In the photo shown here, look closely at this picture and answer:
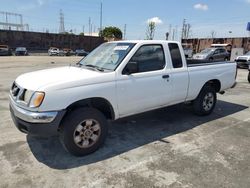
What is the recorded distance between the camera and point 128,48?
166 inches

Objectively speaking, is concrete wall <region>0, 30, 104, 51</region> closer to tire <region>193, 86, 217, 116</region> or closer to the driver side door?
tire <region>193, 86, 217, 116</region>

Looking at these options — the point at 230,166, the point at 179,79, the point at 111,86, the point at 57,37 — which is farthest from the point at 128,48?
the point at 57,37

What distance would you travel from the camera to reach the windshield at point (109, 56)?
13.4 ft

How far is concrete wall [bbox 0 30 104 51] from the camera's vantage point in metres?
49.5

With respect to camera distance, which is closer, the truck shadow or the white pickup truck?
the white pickup truck

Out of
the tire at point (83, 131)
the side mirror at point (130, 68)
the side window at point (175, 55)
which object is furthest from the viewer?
the side window at point (175, 55)

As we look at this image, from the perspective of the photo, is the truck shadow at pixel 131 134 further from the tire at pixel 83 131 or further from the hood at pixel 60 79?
the hood at pixel 60 79

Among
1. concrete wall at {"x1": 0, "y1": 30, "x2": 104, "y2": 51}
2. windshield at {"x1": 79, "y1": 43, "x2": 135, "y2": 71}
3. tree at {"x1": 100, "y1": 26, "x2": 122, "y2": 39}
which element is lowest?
windshield at {"x1": 79, "y1": 43, "x2": 135, "y2": 71}

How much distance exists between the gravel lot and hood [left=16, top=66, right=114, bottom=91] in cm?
111

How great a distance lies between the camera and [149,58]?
447cm

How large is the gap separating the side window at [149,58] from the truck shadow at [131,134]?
1274 millimetres

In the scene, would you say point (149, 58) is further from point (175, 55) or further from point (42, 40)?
point (42, 40)

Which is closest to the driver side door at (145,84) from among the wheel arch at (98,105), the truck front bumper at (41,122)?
the wheel arch at (98,105)

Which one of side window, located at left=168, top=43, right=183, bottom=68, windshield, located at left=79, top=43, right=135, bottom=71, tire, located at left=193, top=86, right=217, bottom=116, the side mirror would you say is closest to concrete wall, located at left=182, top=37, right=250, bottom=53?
tire, located at left=193, top=86, right=217, bottom=116
